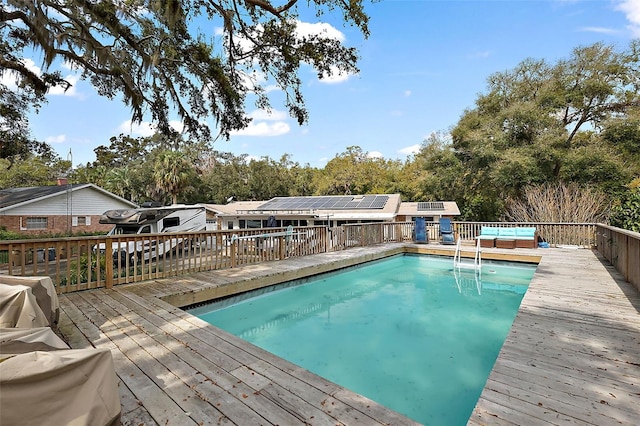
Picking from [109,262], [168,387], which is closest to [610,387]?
[168,387]

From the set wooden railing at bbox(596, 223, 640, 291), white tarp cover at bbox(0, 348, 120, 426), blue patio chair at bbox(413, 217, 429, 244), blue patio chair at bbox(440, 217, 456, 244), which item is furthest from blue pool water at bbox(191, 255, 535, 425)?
blue patio chair at bbox(413, 217, 429, 244)

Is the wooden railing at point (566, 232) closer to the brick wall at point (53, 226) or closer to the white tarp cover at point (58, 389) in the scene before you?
the white tarp cover at point (58, 389)

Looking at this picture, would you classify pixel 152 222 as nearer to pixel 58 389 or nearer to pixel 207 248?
pixel 207 248

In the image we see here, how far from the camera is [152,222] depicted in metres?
10.0

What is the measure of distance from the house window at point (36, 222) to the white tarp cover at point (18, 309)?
1834 cm

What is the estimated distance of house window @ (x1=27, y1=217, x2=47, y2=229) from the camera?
1612 cm

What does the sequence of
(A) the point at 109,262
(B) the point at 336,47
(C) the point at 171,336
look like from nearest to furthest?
(C) the point at 171,336 < (A) the point at 109,262 < (B) the point at 336,47

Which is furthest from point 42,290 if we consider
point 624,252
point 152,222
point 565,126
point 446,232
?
point 565,126

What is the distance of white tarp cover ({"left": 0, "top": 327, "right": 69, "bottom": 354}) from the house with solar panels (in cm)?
1382

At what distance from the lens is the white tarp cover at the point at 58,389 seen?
4.07ft

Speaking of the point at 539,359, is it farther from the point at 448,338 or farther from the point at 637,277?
the point at 637,277

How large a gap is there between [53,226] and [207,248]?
49.2 ft

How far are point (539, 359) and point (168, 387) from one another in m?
3.01

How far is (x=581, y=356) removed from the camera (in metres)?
2.88
